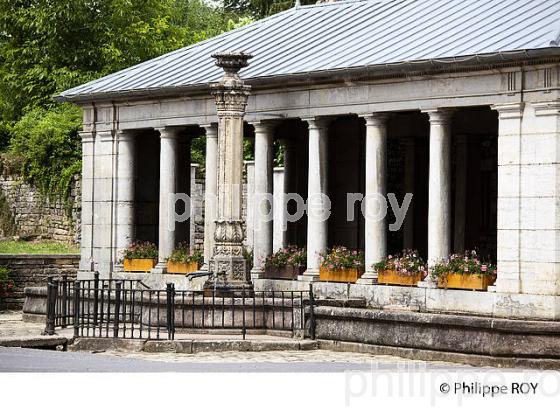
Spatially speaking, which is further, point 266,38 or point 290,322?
point 266,38

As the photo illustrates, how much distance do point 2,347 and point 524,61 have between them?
9.47 m

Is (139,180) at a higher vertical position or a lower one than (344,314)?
higher

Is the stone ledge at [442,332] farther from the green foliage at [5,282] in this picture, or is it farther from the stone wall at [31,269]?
the stone wall at [31,269]

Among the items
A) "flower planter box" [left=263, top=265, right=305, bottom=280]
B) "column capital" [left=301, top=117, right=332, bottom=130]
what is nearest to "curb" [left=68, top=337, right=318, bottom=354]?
"flower planter box" [left=263, top=265, right=305, bottom=280]

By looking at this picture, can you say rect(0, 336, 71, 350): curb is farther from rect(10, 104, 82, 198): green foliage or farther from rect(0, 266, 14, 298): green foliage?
rect(10, 104, 82, 198): green foliage

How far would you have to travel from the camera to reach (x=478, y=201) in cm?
3325

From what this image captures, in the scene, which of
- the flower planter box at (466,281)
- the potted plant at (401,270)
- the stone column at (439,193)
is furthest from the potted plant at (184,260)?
the flower planter box at (466,281)

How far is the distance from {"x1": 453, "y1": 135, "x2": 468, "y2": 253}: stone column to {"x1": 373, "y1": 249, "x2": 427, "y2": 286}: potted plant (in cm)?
343

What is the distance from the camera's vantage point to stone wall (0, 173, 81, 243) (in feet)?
155

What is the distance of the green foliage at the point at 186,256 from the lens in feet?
108

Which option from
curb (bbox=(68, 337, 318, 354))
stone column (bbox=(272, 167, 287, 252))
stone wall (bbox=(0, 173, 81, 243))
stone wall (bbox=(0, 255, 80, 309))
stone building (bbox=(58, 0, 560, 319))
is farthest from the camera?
stone wall (bbox=(0, 173, 81, 243))

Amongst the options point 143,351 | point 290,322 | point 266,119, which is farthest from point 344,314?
point 266,119
